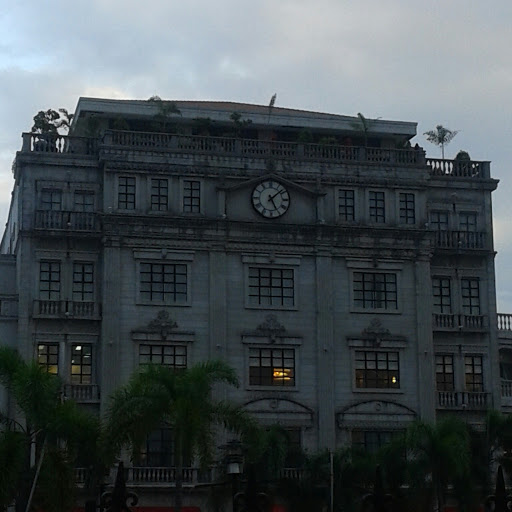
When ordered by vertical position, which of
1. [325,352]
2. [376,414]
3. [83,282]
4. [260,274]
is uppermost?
[260,274]

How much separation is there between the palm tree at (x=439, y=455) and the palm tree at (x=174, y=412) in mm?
7157

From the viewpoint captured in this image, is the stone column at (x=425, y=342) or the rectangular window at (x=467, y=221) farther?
the rectangular window at (x=467, y=221)

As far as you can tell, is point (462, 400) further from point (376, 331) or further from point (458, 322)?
point (376, 331)

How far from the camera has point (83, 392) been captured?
162ft

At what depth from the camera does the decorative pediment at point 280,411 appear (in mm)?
50875

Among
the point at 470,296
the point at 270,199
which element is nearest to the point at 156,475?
the point at 270,199

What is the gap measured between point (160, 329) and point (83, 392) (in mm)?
4010

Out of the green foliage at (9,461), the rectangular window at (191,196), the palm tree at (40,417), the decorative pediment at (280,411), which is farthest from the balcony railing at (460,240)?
the green foliage at (9,461)

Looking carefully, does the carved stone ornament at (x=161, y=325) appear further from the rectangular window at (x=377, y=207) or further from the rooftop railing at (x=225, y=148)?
the rectangular window at (x=377, y=207)

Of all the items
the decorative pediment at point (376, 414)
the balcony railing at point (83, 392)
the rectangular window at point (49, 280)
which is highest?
the rectangular window at point (49, 280)

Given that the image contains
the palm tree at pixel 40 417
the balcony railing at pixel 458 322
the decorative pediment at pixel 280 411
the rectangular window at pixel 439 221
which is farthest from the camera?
the rectangular window at pixel 439 221

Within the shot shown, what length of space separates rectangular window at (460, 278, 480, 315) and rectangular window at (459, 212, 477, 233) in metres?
2.42

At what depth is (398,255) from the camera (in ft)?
176

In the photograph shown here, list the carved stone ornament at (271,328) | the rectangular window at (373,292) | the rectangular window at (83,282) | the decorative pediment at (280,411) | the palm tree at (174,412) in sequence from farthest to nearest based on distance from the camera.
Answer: the rectangular window at (373,292) < the carved stone ornament at (271,328) < the decorative pediment at (280,411) < the rectangular window at (83,282) < the palm tree at (174,412)
